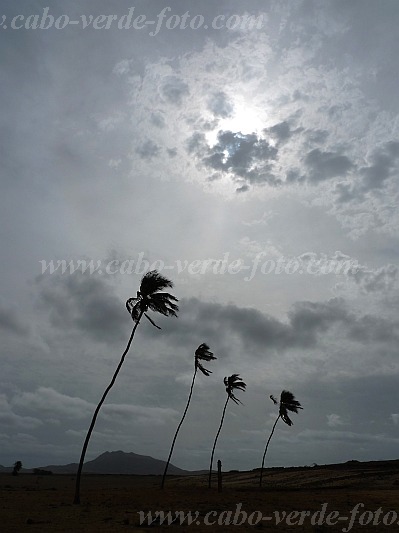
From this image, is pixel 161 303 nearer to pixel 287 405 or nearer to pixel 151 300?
pixel 151 300

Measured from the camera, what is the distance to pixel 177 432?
5556 centimetres

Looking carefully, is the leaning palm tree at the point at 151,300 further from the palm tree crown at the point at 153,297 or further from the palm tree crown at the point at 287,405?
the palm tree crown at the point at 287,405

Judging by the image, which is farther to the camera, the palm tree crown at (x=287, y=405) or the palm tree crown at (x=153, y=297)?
the palm tree crown at (x=287, y=405)

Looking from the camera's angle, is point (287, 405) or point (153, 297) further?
point (287, 405)

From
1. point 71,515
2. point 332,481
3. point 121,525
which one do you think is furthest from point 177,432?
point 121,525

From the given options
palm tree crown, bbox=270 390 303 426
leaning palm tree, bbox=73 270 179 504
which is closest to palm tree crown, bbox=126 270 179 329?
leaning palm tree, bbox=73 270 179 504

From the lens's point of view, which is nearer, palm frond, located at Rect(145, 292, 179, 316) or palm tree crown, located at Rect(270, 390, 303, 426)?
palm frond, located at Rect(145, 292, 179, 316)

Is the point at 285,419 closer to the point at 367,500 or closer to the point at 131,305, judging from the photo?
the point at 367,500

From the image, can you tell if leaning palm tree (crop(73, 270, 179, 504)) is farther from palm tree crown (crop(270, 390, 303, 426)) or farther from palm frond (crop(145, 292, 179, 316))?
palm tree crown (crop(270, 390, 303, 426))

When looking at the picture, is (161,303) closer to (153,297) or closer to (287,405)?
(153,297)

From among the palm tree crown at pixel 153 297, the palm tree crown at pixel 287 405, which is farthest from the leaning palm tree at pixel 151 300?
the palm tree crown at pixel 287 405

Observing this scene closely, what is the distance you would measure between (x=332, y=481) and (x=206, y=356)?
20328mm

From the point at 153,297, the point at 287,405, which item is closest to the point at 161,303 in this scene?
the point at 153,297

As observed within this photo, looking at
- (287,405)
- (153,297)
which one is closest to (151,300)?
(153,297)
